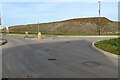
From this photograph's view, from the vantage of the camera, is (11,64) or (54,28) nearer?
(11,64)

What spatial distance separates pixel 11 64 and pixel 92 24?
7558 cm

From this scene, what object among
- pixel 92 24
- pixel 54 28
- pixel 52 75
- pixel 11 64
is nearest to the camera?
pixel 52 75

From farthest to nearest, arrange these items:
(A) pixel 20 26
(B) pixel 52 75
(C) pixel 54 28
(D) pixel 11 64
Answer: (A) pixel 20 26 < (C) pixel 54 28 < (D) pixel 11 64 < (B) pixel 52 75

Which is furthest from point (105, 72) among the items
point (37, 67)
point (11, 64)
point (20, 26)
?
point (20, 26)

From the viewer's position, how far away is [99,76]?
38.0 ft

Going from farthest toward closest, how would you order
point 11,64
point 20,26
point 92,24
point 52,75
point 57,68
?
point 20,26
point 92,24
point 11,64
point 57,68
point 52,75

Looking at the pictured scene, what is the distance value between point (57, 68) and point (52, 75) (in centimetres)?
193

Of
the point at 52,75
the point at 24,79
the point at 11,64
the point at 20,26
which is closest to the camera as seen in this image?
the point at 24,79

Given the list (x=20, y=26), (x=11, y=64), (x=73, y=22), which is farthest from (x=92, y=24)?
(x=11, y=64)

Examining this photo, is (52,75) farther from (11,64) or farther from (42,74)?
(11,64)

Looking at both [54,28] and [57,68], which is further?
[54,28]

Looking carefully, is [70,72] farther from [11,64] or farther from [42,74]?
[11,64]

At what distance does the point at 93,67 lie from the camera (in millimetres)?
14102

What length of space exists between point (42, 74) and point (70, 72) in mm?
1274
